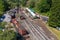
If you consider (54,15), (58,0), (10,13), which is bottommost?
(10,13)

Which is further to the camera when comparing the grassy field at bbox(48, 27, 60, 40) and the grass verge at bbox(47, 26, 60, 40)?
the grass verge at bbox(47, 26, 60, 40)

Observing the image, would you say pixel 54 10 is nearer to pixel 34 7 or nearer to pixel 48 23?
pixel 48 23

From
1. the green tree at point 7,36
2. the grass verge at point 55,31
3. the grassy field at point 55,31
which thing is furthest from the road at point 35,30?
the green tree at point 7,36

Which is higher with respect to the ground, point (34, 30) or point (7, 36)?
point (7, 36)

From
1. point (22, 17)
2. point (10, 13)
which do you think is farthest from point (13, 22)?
point (10, 13)

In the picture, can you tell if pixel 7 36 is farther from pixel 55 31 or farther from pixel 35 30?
pixel 55 31

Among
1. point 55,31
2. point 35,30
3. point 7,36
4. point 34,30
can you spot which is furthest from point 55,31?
point 7,36

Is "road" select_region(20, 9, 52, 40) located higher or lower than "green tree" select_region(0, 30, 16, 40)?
lower

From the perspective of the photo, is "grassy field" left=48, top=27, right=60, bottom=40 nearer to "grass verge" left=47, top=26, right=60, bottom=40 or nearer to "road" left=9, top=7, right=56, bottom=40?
"grass verge" left=47, top=26, right=60, bottom=40

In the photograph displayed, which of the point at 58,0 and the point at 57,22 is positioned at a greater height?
the point at 58,0

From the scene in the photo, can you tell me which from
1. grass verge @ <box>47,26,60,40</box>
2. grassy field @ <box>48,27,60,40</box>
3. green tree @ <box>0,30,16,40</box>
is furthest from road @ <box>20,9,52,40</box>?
green tree @ <box>0,30,16,40</box>

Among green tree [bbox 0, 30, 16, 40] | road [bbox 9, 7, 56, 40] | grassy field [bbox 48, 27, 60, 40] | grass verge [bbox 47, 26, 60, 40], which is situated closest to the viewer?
green tree [bbox 0, 30, 16, 40]
